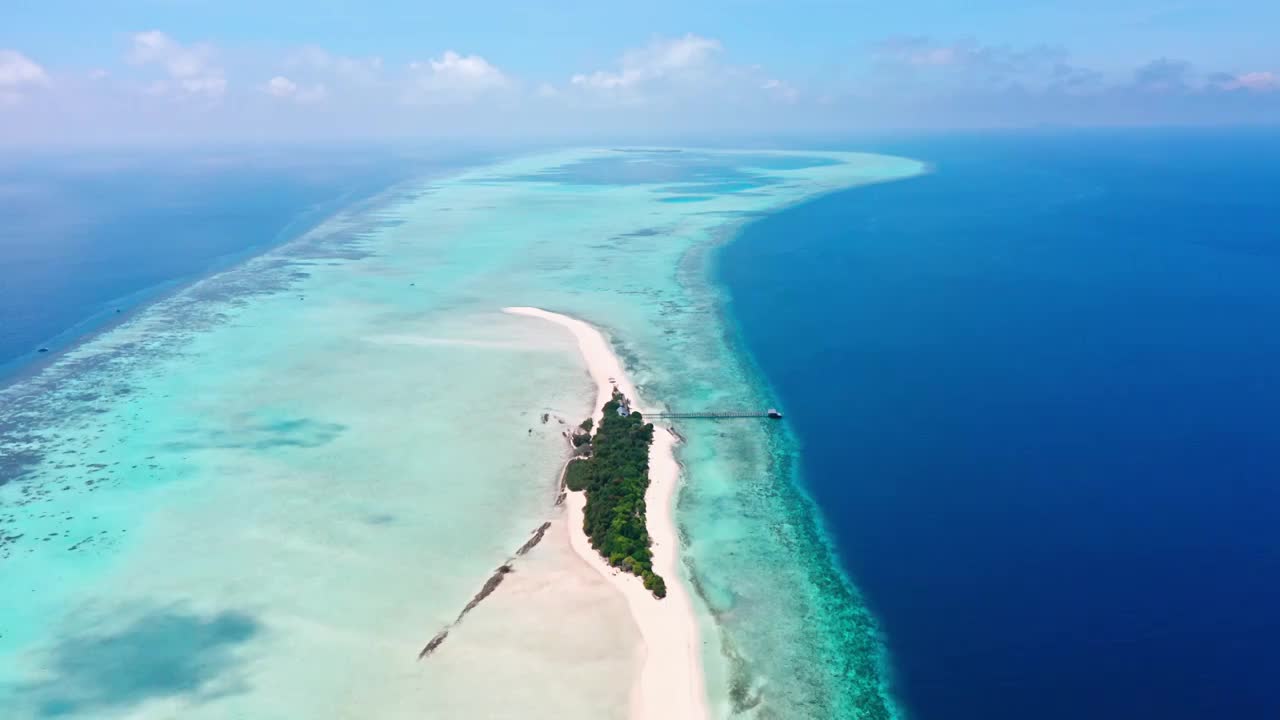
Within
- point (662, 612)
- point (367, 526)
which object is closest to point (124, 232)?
point (367, 526)

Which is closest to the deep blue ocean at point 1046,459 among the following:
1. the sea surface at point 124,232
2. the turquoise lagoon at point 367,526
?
the turquoise lagoon at point 367,526

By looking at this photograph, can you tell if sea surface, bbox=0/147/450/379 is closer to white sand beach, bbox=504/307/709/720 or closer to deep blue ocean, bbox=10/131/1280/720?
deep blue ocean, bbox=10/131/1280/720

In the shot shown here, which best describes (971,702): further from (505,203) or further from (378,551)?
(505,203)

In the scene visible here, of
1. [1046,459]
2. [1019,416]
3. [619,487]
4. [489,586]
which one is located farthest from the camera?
[1019,416]

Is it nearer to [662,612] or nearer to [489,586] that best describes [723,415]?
[662,612]

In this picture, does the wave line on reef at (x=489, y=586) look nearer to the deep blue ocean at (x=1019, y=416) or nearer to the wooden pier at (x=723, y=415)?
the wooden pier at (x=723, y=415)

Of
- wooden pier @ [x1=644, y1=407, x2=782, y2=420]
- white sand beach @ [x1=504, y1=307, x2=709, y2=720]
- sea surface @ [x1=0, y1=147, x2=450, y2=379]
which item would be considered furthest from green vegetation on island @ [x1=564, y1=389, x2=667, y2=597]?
sea surface @ [x1=0, y1=147, x2=450, y2=379]
